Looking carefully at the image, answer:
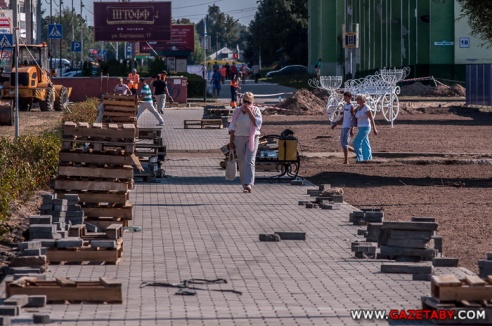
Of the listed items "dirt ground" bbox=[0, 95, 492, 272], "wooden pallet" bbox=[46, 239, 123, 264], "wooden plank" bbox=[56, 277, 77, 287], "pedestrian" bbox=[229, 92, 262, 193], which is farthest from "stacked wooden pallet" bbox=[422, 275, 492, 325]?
"pedestrian" bbox=[229, 92, 262, 193]

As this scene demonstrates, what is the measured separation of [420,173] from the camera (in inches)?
873

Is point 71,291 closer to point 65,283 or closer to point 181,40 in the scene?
point 65,283

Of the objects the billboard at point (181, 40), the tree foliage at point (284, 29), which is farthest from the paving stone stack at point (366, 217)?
the tree foliage at point (284, 29)

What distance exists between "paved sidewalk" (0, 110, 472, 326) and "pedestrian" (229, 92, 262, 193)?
0.48 meters

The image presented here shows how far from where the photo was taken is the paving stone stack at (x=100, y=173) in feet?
42.8

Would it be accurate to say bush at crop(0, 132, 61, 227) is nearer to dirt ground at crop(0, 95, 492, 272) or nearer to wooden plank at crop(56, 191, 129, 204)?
dirt ground at crop(0, 95, 492, 272)

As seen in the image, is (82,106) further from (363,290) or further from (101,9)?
(101,9)

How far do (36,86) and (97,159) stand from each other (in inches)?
1352

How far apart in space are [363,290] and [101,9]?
5828 centimetres

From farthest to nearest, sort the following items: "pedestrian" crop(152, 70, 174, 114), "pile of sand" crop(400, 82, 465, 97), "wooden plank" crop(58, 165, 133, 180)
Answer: "pile of sand" crop(400, 82, 465, 97) < "pedestrian" crop(152, 70, 174, 114) < "wooden plank" crop(58, 165, 133, 180)

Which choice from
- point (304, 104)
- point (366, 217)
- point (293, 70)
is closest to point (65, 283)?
point (366, 217)

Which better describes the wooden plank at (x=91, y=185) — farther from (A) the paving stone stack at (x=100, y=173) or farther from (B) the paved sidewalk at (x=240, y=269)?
(B) the paved sidewalk at (x=240, y=269)

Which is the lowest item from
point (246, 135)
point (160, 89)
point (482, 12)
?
point (246, 135)

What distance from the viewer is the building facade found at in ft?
201
